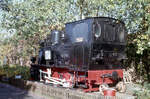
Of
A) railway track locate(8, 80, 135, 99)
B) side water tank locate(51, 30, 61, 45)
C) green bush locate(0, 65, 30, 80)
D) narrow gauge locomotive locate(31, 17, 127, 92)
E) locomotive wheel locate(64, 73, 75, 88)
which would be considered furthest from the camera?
green bush locate(0, 65, 30, 80)

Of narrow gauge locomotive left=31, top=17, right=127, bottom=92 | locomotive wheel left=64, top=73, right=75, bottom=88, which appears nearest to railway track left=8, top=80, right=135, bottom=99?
locomotive wheel left=64, top=73, right=75, bottom=88

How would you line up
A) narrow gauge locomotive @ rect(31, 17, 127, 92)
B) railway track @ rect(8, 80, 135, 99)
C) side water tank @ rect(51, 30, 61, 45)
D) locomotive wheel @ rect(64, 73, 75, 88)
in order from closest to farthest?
railway track @ rect(8, 80, 135, 99) → narrow gauge locomotive @ rect(31, 17, 127, 92) → locomotive wheel @ rect(64, 73, 75, 88) → side water tank @ rect(51, 30, 61, 45)

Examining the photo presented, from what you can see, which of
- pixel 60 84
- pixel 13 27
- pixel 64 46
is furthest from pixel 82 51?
pixel 13 27

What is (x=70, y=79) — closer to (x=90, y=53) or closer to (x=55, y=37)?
(x=90, y=53)

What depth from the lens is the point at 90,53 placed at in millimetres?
8422

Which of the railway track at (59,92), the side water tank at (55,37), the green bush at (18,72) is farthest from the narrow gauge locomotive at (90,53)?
the green bush at (18,72)

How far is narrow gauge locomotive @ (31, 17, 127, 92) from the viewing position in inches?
339

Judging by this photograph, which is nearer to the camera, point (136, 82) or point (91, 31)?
point (91, 31)

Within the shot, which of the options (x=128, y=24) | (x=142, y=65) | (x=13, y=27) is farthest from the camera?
(x=13, y=27)

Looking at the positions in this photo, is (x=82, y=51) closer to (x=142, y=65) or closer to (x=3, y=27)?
(x=142, y=65)

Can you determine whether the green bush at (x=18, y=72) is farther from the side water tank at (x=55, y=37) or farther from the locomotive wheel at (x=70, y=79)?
the locomotive wheel at (x=70, y=79)

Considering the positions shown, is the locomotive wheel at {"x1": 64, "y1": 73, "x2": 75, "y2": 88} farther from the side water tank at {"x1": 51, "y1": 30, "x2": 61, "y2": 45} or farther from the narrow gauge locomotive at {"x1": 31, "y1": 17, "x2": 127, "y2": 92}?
the side water tank at {"x1": 51, "y1": 30, "x2": 61, "y2": 45}

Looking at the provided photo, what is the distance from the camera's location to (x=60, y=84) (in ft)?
34.0

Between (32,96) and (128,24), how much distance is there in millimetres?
5544
